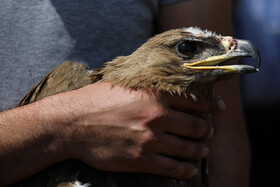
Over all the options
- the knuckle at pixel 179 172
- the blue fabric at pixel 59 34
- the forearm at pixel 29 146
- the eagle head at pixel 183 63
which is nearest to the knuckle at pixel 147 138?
the knuckle at pixel 179 172

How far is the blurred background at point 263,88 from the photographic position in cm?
529

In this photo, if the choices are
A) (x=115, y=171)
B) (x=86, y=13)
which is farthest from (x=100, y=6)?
(x=115, y=171)

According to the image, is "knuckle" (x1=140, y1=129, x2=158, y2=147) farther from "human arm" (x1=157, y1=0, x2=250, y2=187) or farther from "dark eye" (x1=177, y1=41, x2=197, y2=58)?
"human arm" (x1=157, y1=0, x2=250, y2=187)

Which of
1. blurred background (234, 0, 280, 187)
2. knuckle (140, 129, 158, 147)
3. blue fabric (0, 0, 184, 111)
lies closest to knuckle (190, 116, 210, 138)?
knuckle (140, 129, 158, 147)

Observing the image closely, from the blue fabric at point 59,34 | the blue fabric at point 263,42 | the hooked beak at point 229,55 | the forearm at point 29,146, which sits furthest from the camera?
the blue fabric at point 263,42

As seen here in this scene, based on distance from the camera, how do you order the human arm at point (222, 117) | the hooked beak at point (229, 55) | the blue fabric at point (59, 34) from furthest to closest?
the human arm at point (222, 117) < the blue fabric at point (59, 34) < the hooked beak at point (229, 55)

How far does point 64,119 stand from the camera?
2.29 meters

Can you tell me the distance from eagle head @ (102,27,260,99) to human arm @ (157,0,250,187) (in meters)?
0.57

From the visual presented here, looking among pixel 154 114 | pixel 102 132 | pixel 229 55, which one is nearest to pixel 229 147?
pixel 229 55

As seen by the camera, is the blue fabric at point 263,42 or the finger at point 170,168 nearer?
the finger at point 170,168

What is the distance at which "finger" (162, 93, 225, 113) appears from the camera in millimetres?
2475

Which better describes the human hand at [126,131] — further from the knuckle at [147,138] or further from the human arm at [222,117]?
the human arm at [222,117]

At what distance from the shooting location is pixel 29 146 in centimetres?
227

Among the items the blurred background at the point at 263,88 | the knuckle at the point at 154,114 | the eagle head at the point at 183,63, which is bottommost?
the blurred background at the point at 263,88
